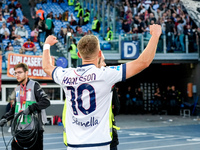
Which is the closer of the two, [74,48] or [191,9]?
[74,48]

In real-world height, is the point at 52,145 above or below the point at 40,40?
below

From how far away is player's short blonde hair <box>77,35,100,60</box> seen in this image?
3.37 m

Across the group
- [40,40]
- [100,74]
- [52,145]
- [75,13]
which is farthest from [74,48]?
[100,74]

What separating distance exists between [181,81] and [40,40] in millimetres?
11692

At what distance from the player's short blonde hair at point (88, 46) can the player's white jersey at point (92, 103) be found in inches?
4.7

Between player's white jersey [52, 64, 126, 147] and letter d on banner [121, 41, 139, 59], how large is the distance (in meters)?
18.7

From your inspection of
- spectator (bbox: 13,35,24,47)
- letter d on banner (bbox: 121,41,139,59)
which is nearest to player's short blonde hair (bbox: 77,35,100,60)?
spectator (bbox: 13,35,24,47)

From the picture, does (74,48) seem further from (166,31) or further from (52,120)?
(166,31)

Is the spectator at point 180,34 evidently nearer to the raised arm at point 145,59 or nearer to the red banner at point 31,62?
the red banner at point 31,62

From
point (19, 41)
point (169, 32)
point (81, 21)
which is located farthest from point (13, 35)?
point (169, 32)

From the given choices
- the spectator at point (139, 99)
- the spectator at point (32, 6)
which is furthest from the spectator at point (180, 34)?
the spectator at point (32, 6)

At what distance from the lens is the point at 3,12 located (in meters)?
25.8

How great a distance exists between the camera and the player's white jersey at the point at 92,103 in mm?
3398

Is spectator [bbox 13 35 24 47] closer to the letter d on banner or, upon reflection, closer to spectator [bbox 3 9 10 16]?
spectator [bbox 3 9 10 16]
